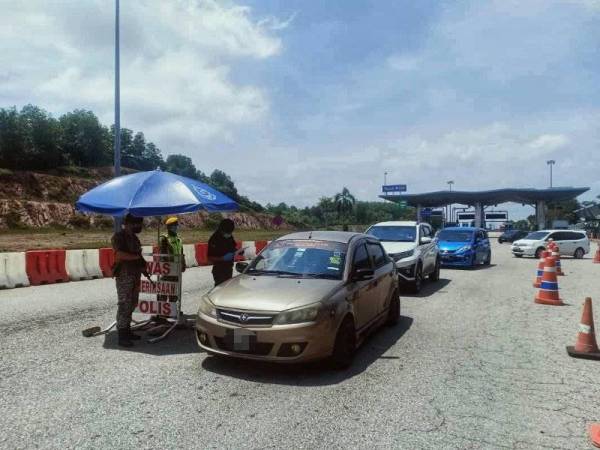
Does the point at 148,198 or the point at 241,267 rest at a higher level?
the point at 148,198

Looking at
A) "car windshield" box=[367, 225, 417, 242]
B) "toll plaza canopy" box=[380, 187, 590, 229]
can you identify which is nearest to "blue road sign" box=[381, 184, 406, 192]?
"toll plaza canopy" box=[380, 187, 590, 229]

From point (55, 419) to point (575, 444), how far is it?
4.21m

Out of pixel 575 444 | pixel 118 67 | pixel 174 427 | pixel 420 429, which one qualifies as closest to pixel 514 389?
pixel 575 444

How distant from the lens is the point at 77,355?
6.13 meters

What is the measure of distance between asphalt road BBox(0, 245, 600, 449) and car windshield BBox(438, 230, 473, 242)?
1106 cm

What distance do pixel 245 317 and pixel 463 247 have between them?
14.6 m

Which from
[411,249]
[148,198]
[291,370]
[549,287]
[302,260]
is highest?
[148,198]

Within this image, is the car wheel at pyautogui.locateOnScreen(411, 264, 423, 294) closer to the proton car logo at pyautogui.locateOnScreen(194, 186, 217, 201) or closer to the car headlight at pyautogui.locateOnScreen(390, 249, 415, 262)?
the car headlight at pyautogui.locateOnScreen(390, 249, 415, 262)

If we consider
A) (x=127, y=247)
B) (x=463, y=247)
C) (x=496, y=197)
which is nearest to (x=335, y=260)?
(x=127, y=247)

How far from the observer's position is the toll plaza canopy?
6272 centimetres

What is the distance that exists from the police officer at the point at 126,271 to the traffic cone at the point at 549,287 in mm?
8234

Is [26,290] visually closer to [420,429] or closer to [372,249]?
[372,249]

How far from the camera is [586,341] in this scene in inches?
248

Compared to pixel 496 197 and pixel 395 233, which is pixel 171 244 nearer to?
pixel 395 233
